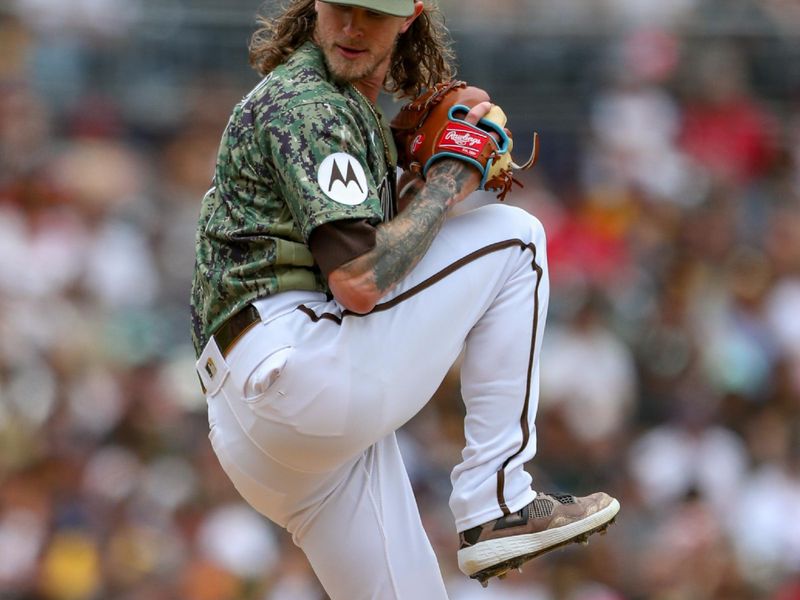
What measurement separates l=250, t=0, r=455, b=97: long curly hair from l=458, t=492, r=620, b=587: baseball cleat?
4.19ft

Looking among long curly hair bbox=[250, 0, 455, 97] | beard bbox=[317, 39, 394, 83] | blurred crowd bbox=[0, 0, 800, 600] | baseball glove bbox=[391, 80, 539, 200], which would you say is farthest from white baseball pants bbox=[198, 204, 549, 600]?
blurred crowd bbox=[0, 0, 800, 600]

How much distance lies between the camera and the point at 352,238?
3553 millimetres

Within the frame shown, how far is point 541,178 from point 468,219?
6119mm

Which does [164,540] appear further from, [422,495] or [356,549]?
[356,549]

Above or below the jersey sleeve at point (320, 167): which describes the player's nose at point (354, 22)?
above

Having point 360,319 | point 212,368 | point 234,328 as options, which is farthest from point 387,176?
point 212,368

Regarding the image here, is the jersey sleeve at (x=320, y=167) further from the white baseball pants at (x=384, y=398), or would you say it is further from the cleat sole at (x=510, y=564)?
the cleat sole at (x=510, y=564)

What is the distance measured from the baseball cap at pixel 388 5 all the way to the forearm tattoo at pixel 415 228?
1.32 ft

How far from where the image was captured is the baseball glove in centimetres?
379

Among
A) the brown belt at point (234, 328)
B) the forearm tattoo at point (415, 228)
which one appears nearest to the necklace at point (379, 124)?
the forearm tattoo at point (415, 228)

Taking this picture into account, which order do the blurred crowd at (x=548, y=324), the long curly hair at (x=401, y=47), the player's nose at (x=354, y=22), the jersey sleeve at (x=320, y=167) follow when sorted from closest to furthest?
the jersey sleeve at (x=320, y=167) < the player's nose at (x=354, y=22) < the long curly hair at (x=401, y=47) < the blurred crowd at (x=548, y=324)

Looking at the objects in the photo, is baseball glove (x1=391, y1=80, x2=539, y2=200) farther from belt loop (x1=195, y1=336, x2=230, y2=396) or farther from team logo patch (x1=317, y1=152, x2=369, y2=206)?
belt loop (x1=195, y1=336, x2=230, y2=396)

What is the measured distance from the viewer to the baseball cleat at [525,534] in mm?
3740

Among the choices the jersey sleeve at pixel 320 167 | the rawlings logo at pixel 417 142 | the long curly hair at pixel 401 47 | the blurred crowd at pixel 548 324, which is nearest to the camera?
the jersey sleeve at pixel 320 167
